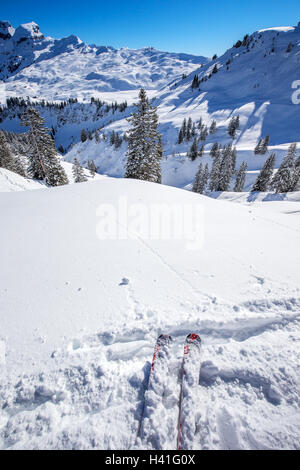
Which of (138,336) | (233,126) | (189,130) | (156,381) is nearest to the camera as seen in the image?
(156,381)

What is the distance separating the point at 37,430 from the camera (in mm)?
2320

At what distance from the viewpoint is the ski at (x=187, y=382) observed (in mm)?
2357

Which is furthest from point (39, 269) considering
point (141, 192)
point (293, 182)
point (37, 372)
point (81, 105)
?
point (81, 105)

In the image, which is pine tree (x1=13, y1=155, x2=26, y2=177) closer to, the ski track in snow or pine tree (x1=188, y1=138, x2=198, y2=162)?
the ski track in snow

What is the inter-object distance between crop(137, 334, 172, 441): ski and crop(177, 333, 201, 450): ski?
288mm

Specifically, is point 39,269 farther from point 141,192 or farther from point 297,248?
point 297,248

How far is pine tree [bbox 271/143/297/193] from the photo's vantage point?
1325 inches

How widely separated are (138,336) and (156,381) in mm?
708

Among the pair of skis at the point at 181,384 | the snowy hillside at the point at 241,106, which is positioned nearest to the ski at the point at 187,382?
the pair of skis at the point at 181,384

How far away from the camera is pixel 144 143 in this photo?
56.5ft

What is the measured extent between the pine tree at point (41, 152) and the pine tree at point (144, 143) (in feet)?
40.6

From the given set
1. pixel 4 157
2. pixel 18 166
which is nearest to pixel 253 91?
pixel 18 166

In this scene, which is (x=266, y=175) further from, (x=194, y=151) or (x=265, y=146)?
(x=194, y=151)

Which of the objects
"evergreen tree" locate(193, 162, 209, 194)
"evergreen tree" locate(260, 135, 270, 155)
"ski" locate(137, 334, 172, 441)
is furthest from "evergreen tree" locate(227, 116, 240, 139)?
"ski" locate(137, 334, 172, 441)
